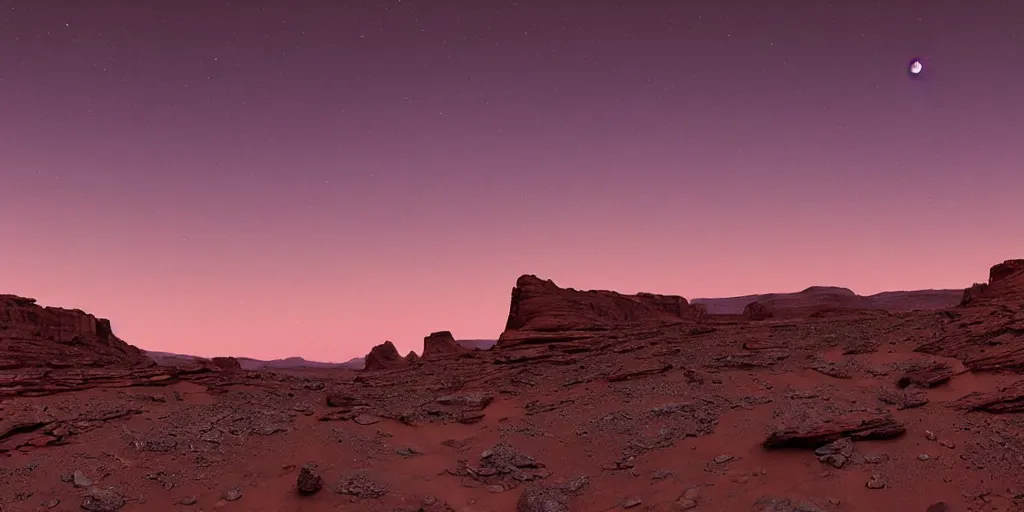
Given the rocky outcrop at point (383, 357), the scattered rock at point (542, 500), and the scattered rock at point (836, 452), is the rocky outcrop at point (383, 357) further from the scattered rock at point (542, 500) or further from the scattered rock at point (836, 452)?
the scattered rock at point (836, 452)

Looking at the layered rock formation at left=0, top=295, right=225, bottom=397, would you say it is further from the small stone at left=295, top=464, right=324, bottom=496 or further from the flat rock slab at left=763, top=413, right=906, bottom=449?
the flat rock slab at left=763, top=413, right=906, bottom=449

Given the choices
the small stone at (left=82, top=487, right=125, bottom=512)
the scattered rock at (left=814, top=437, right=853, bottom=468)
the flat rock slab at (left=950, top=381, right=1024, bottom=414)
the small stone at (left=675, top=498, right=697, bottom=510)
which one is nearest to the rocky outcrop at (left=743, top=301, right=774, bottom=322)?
the flat rock slab at (left=950, top=381, right=1024, bottom=414)

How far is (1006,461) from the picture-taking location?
A: 10656mm

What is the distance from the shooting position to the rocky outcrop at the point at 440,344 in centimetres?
A: 3662

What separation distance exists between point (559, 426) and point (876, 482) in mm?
8693

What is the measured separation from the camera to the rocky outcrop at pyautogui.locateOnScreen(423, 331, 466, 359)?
36625 millimetres

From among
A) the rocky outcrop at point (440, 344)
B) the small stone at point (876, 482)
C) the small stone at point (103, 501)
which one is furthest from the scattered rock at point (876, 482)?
the rocky outcrop at point (440, 344)

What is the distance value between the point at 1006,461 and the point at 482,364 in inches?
735

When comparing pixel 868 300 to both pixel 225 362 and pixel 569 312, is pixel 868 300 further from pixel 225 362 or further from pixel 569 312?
pixel 225 362

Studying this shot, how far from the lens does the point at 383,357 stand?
3959 cm

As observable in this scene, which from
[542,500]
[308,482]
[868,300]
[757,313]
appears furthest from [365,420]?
[868,300]

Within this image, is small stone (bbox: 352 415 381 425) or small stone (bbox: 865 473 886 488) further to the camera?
small stone (bbox: 352 415 381 425)

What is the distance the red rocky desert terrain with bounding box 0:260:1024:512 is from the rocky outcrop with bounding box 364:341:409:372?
1404cm

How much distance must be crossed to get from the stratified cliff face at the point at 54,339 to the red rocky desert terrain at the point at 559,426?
0.35 ft
